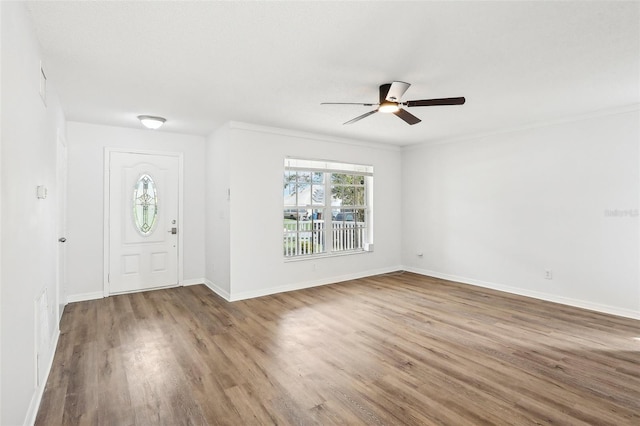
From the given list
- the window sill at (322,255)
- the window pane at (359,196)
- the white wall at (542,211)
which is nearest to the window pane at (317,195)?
the window pane at (359,196)

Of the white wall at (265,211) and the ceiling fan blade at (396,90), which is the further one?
the white wall at (265,211)

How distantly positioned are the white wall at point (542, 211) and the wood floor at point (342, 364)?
513 millimetres

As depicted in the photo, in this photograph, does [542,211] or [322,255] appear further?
[322,255]

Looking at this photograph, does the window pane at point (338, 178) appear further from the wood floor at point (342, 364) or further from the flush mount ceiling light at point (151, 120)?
the flush mount ceiling light at point (151, 120)

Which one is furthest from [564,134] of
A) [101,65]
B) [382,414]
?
[101,65]

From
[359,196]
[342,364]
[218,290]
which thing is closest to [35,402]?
[342,364]

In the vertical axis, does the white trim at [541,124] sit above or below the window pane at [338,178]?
above

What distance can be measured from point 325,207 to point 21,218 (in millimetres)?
4399

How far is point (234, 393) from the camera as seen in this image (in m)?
2.40

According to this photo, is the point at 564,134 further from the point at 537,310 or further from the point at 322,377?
the point at 322,377

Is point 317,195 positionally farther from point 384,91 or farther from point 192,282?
point 384,91

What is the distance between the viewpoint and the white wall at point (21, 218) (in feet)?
5.15

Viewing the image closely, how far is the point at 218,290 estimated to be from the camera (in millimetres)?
5086

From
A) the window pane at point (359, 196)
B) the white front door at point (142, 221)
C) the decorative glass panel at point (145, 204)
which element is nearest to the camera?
the white front door at point (142, 221)
